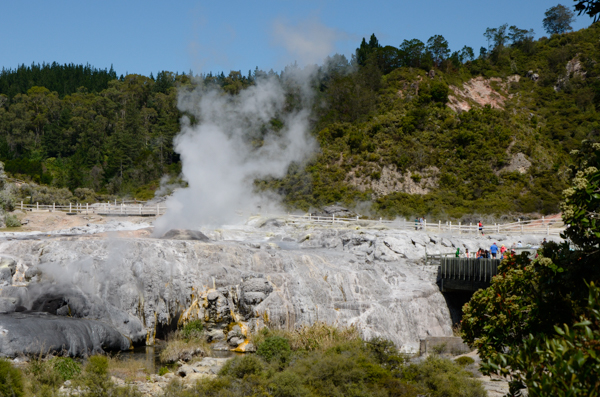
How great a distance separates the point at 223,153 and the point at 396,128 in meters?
38.9

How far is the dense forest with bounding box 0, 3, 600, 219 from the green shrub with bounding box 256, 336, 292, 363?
28368mm

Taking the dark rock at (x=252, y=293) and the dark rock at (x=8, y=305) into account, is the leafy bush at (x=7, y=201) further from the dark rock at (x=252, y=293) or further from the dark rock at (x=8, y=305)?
the dark rock at (x=252, y=293)

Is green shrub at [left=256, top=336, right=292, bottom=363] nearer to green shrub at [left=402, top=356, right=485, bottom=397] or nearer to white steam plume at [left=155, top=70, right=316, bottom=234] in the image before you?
green shrub at [left=402, top=356, right=485, bottom=397]

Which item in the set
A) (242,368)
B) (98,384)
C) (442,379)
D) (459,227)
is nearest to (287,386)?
(242,368)

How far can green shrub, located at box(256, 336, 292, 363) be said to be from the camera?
16.9 meters

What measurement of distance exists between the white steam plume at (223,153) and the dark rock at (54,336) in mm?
14032

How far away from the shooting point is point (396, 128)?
72.2 metres

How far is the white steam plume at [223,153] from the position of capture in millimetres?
35406

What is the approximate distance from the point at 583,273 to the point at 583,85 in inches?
3360

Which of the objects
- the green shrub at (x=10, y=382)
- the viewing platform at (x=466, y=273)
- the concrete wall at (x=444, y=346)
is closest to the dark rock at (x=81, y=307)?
the green shrub at (x=10, y=382)

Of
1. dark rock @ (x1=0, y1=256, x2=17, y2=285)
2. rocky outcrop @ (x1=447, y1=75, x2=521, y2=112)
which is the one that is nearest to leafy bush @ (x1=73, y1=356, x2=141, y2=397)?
dark rock @ (x1=0, y1=256, x2=17, y2=285)

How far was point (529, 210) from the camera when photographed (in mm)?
55031

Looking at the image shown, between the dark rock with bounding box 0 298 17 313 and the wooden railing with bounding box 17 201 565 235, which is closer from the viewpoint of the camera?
the dark rock with bounding box 0 298 17 313

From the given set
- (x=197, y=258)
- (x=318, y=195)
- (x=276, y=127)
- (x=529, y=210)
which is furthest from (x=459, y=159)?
(x=197, y=258)
